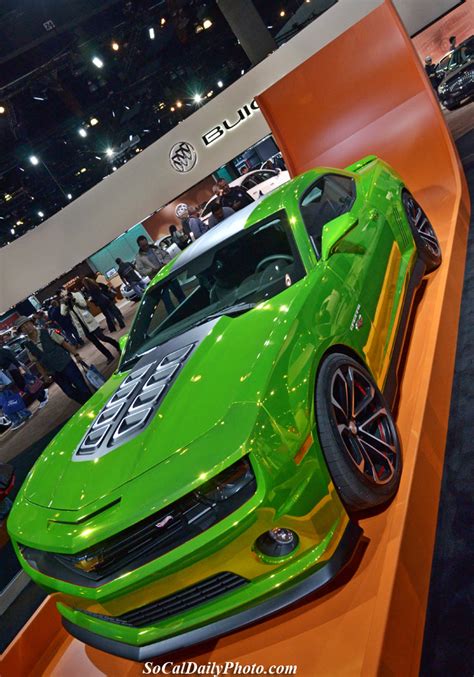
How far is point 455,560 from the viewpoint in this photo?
176cm

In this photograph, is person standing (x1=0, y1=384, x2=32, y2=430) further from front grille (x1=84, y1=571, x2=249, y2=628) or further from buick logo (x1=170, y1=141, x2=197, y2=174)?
front grille (x1=84, y1=571, x2=249, y2=628)

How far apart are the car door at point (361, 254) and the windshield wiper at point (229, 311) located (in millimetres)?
483

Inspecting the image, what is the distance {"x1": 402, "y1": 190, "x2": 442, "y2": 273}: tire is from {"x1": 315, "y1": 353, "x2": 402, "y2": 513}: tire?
1688 millimetres

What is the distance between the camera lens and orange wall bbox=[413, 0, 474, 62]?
1606cm

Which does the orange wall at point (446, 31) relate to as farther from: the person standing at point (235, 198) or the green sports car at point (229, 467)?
the green sports car at point (229, 467)

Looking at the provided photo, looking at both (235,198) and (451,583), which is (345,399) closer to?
(451,583)

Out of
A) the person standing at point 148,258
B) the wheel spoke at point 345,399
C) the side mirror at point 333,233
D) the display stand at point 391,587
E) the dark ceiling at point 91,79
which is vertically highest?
A: the dark ceiling at point 91,79

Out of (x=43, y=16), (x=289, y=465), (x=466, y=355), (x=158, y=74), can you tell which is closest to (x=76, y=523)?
(x=289, y=465)

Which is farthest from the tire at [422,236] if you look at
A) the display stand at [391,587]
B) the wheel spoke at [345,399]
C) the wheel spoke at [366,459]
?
the wheel spoke at [366,459]

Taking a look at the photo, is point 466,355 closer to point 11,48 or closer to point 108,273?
point 11,48

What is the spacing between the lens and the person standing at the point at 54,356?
5.88 meters

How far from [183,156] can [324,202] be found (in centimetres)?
604

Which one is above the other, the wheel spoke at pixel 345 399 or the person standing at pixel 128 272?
the person standing at pixel 128 272

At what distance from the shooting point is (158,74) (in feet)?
59.5
